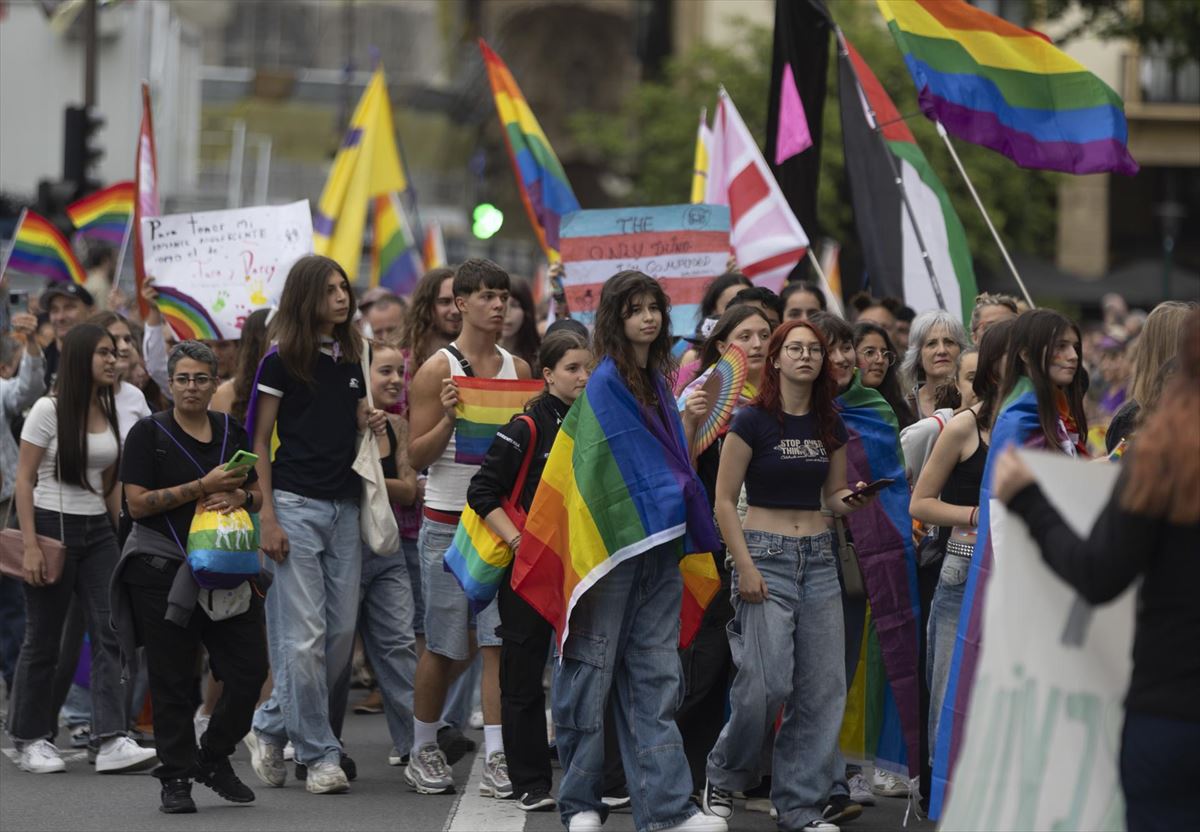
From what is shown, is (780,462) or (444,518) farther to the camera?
(444,518)

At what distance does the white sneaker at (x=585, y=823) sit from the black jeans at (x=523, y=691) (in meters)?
0.66

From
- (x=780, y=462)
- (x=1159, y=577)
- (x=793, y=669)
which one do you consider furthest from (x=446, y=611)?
(x=1159, y=577)

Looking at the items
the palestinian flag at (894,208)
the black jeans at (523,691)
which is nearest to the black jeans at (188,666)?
the black jeans at (523,691)

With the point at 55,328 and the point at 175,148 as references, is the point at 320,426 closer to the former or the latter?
the point at 55,328

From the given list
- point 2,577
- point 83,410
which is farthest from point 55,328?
point 83,410

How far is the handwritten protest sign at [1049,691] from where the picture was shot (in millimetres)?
4273

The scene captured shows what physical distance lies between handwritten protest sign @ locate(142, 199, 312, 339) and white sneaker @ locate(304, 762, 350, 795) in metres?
3.07

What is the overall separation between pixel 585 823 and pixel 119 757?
2.90m

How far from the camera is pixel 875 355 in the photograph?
8766 millimetres

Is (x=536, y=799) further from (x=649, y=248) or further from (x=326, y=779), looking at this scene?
(x=649, y=248)

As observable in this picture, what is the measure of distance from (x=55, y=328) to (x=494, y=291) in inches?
146

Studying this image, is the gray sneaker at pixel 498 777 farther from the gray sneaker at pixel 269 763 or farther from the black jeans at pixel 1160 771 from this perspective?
the black jeans at pixel 1160 771

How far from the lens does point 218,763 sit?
796 centimetres

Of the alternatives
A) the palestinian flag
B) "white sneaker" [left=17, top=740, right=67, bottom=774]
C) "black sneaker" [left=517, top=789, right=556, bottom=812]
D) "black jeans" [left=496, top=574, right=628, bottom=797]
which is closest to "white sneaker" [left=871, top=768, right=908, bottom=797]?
"black jeans" [left=496, top=574, right=628, bottom=797]
